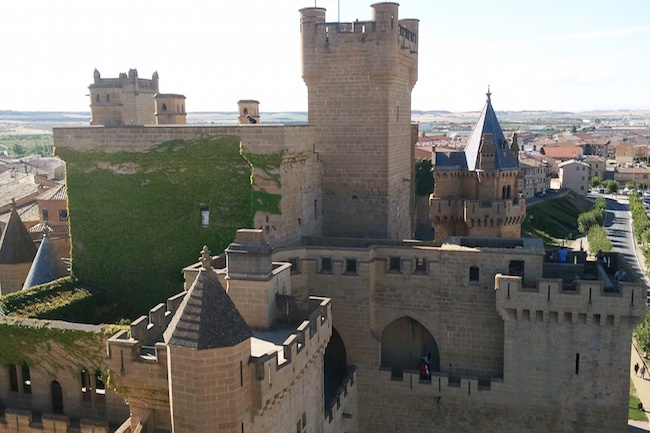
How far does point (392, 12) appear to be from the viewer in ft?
98.6

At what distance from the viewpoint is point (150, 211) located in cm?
2994

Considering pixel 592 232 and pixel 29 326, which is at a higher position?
pixel 29 326

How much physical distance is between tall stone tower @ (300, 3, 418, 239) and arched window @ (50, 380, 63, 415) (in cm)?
1464

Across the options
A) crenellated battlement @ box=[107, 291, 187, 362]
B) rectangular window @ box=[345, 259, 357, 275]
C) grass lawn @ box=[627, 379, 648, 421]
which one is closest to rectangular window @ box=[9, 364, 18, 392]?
crenellated battlement @ box=[107, 291, 187, 362]

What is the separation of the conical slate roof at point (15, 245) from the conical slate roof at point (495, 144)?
23.7 metres

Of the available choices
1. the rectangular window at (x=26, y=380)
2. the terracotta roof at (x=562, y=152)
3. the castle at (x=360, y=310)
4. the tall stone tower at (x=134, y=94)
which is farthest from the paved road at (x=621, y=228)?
the rectangular window at (x=26, y=380)

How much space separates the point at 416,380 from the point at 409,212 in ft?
42.1

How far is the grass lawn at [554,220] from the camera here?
291 ft

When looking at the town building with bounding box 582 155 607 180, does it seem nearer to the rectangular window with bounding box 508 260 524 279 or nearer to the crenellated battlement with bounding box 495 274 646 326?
the rectangular window with bounding box 508 260 524 279

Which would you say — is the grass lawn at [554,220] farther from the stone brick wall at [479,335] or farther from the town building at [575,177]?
the stone brick wall at [479,335]

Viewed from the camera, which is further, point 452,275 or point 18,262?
point 18,262

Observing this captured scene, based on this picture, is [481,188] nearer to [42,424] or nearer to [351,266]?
[351,266]

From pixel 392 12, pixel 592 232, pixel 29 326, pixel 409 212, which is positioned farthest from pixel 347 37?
pixel 592 232

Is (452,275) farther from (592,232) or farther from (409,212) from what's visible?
(592,232)
